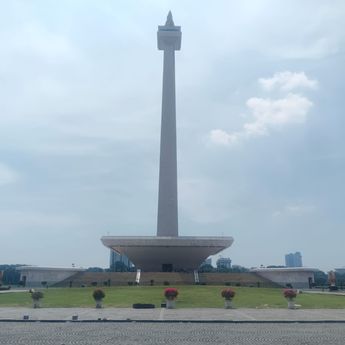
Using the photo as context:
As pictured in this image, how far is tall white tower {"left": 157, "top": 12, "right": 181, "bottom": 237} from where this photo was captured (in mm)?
53969

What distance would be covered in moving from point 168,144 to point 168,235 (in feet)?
37.8

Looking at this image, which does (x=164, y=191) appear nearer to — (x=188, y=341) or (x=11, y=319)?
(x=11, y=319)

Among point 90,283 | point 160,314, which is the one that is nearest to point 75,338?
point 160,314

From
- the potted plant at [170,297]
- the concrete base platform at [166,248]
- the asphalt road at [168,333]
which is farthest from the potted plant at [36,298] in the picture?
the concrete base platform at [166,248]

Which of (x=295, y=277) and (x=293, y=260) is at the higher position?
(x=293, y=260)

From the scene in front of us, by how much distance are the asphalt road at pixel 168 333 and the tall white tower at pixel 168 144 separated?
128ft

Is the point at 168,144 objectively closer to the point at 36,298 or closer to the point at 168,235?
the point at 168,235

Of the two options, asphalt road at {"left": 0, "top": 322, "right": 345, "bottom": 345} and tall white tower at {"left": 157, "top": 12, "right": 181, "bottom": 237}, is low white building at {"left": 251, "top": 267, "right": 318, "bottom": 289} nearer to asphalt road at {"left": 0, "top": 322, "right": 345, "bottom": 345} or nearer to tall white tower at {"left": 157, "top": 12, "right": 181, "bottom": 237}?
tall white tower at {"left": 157, "top": 12, "right": 181, "bottom": 237}

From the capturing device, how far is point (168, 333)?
12273 mm

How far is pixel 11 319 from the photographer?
52.0 feet

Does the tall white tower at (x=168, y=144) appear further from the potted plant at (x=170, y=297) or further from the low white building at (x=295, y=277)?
the potted plant at (x=170, y=297)

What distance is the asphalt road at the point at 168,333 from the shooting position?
35.7 ft

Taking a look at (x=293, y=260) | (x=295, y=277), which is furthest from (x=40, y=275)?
(x=293, y=260)

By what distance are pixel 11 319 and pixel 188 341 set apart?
8.09m
